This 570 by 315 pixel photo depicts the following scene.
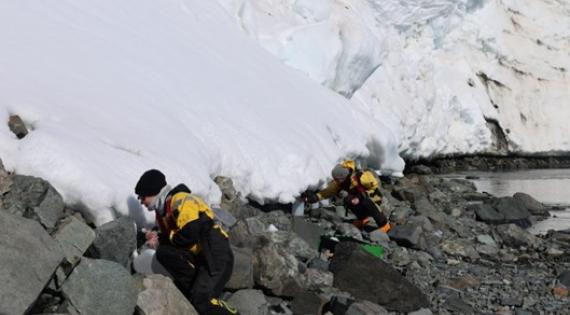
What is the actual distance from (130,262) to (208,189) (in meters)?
1.86

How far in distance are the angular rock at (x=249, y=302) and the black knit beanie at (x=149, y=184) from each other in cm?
99

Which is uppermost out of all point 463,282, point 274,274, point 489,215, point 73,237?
point 73,237

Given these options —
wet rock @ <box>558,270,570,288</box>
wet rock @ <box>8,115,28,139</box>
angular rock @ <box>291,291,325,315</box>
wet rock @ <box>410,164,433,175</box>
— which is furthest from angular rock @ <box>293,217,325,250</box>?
wet rock @ <box>410,164,433,175</box>

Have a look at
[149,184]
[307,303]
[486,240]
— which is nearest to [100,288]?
[149,184]

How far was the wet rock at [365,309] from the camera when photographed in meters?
5.33

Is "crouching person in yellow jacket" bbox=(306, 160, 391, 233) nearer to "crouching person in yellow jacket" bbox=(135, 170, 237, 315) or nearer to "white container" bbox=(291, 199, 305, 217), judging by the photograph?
"white container" bbox=(291, 199, 305, 217)

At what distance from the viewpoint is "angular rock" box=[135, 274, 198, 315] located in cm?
435

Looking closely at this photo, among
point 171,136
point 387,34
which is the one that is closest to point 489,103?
point 387,34

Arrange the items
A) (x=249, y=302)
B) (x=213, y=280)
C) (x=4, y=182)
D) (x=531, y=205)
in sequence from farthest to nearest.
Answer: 1. (x=531, y=205)
2. (x=249, y=302)
3. (x=213, y=280)
4. (x=4, y=182)

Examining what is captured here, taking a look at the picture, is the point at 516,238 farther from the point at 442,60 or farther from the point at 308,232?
the point at 442,60

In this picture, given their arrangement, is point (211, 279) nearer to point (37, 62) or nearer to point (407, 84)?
point (37, 62)

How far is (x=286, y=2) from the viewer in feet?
56.7

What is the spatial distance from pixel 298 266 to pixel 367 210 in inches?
138

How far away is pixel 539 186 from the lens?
19453mm
